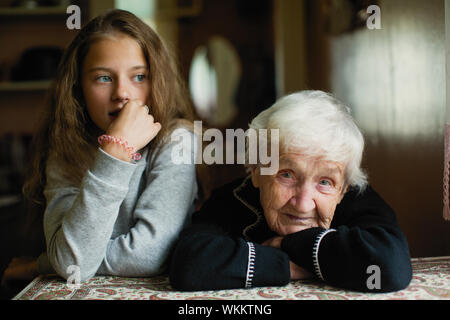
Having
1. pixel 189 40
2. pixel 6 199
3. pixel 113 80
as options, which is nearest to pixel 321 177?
pixel 113 80

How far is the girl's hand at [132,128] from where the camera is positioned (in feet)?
2.75

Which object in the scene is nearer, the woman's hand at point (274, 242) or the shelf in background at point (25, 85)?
the woman's hand at point (274, 242)

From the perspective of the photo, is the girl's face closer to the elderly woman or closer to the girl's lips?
the girl's lips

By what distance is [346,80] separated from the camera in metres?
1.98

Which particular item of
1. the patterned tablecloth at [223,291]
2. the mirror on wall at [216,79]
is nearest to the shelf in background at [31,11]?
the mirror on wall at [216,79]

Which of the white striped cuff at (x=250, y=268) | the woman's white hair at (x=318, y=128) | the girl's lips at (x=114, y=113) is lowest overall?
the white striped cuff at (x=250, y=268)

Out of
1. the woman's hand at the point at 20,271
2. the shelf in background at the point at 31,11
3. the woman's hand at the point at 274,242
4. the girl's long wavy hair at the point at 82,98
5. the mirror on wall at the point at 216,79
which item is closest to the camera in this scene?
the woman's hand at the point at 274,242

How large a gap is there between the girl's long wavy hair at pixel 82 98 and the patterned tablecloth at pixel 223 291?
25cm

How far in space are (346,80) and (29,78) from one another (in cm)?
202

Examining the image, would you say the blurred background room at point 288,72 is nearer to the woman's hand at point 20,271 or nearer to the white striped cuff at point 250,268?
the woman's hand at point 20,271

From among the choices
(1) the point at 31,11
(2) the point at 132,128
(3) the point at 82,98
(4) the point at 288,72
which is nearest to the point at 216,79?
(4) the point at 288,72

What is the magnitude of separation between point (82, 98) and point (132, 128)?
0.73 feet
